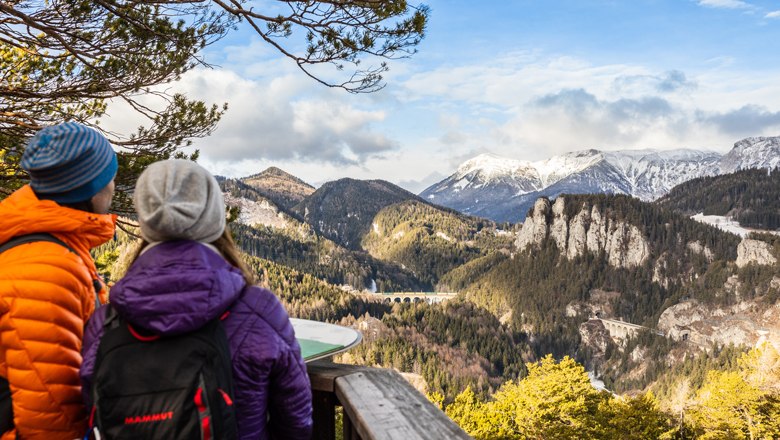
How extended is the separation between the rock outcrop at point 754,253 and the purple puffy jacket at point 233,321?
508 ft

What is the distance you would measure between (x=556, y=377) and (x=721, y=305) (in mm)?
126394

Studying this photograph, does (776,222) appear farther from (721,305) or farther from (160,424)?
(160,424)

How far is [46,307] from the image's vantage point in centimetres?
172

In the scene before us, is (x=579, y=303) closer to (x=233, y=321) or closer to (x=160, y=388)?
(x=233, y=321)

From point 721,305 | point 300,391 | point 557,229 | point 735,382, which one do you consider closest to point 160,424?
point 300,391

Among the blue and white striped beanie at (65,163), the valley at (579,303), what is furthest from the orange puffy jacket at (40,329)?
the valley at (579,303)

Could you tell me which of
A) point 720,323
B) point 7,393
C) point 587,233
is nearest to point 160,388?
point 7,393

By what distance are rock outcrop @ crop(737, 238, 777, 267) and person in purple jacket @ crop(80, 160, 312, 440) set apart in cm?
15493

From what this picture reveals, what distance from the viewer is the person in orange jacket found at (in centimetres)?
169

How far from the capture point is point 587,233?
525 ft

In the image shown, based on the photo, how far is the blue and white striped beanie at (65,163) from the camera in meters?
1.89

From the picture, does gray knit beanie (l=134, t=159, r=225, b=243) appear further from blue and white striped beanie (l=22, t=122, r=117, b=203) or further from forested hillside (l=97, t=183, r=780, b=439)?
forested hillside (l=97, t=183, r=780, b=439)

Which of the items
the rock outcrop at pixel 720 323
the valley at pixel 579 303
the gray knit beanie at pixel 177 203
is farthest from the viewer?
the rock outcrop at pixel 720 323

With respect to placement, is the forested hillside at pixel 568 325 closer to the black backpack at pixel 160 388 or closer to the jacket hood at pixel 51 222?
the jacket hood at pixel 51 222
